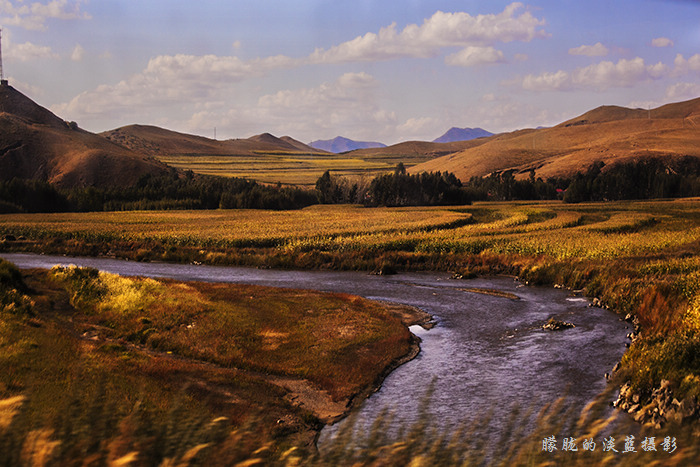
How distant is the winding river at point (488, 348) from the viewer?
765 inches

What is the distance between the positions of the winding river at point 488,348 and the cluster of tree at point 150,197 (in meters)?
92.5

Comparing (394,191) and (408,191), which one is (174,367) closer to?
(394,191)

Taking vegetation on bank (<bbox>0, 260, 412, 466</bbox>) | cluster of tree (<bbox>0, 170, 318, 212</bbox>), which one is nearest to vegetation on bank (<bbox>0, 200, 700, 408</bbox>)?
vegetation on bank (<bbox>0, 260, 412, 466</bbox>)

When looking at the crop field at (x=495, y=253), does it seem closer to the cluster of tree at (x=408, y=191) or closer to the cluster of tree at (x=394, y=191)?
the cluster of tree at (x=408, y=191)

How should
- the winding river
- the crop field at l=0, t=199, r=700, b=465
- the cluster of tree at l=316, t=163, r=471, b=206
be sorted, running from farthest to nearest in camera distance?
the cluster of tree at l=316, t=163, r=471, b=206 → the winding river → the crop field at l=0, t=199, r=700, b=465

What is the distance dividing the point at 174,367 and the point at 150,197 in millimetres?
132367

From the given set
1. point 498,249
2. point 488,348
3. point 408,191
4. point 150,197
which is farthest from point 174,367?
point 408,191

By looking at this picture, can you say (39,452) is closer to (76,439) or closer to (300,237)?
(76,439)

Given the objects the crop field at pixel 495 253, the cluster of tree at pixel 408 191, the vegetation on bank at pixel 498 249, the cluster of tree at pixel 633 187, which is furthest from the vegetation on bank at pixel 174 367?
the cluster of tree at pixel 633 187

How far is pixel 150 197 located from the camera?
146 meters

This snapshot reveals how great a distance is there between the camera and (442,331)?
31391 mm

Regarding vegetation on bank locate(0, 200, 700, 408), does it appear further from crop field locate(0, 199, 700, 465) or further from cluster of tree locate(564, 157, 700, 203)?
cluster of tree locate(564, 157, 700, 203)

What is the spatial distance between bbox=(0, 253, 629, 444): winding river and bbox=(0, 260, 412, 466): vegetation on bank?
181 cm

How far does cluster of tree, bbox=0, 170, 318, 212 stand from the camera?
127062 mm
